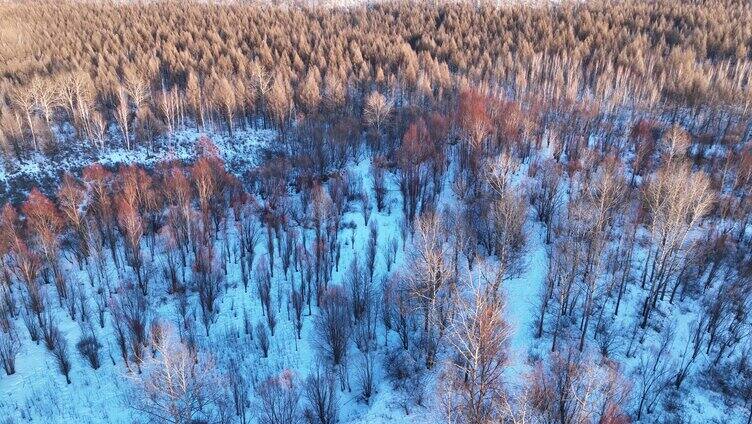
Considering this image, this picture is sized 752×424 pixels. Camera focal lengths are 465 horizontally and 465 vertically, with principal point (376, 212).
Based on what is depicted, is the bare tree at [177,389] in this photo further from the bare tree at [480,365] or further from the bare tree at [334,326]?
the bare tree at [480,365]

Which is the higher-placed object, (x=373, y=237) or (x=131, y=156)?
(x=131, y=156)

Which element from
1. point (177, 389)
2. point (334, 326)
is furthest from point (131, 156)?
point (177, 389)

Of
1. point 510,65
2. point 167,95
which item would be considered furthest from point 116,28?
point 510,65

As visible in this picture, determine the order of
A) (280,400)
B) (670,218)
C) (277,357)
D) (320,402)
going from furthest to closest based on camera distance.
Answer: (277,357), (670,218), (280,400), (320,402)

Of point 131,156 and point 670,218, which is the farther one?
point 131,156

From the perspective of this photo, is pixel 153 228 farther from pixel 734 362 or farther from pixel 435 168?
pixel 734 362

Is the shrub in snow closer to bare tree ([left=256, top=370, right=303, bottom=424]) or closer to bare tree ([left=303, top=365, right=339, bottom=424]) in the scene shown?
bare tree ([left=256, top=370, right=303, bottom=424])

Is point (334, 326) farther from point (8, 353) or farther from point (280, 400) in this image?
point (8, 353)

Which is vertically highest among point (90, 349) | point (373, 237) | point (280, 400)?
point (373, 237)

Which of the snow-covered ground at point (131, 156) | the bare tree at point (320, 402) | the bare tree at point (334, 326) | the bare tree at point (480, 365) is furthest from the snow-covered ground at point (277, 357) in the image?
the snow-covered ground at point (131, 156)
